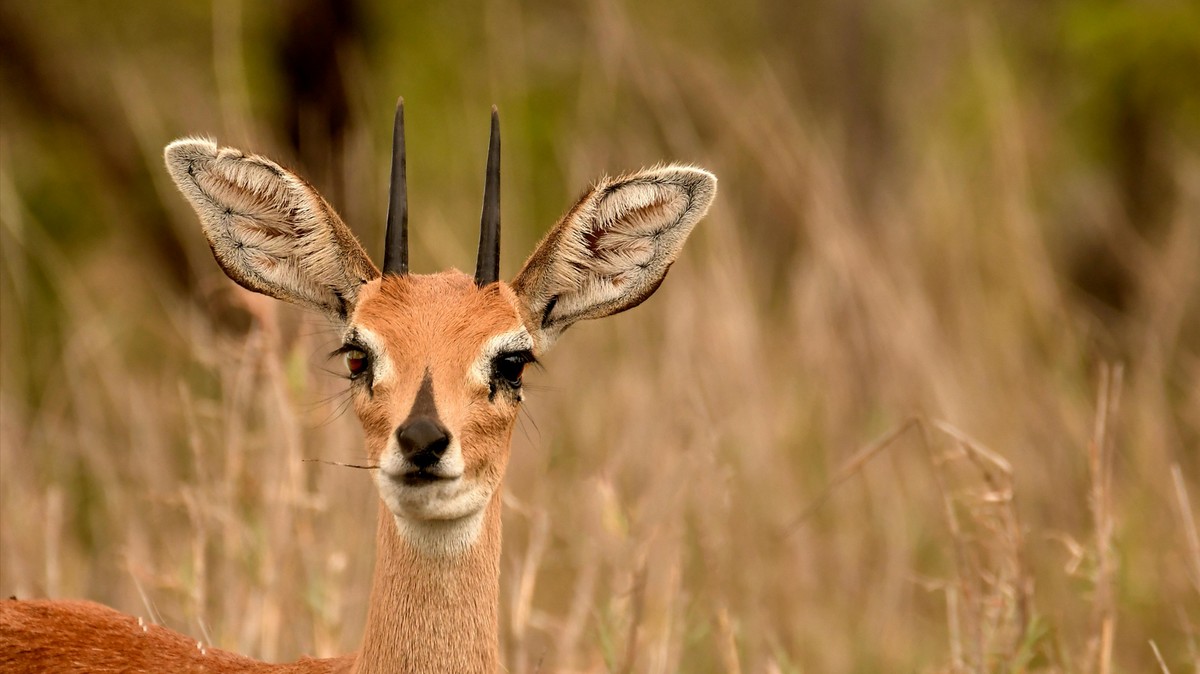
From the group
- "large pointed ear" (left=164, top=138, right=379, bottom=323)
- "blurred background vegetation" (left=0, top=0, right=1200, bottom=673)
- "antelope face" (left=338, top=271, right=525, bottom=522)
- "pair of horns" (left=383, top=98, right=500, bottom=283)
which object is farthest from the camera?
"blurred background vegetation" (left=0, top=0, right=1200, bottom=673)

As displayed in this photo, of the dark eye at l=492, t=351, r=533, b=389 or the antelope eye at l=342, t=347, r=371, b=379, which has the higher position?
the antelope eye at l=342, t=347, r=371, b=379

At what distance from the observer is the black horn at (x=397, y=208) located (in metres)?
4.37

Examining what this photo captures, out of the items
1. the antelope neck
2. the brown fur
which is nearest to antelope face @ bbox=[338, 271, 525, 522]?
the antelope neck

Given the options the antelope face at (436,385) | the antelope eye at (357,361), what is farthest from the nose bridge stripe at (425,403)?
the antelope eye at (357,361)

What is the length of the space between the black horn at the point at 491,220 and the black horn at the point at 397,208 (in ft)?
0.74

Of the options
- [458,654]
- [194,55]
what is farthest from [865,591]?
[194,55]

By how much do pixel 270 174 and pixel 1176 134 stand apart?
814 centimetres

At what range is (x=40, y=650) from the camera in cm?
433

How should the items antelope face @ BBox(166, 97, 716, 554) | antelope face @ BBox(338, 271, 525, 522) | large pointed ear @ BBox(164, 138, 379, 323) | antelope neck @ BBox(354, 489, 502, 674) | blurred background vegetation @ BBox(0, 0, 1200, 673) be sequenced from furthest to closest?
blurred background vegetation @ BBox(0, 0, 1200, 673), large pointed ear @ BBox(164, 138, 379, 323), antelope neck @ BBox(354, 489, 502, 674), antelope face @ BBox(166, 97, 716, 554), antelope face @ BBox(338, 271, 525, 522)

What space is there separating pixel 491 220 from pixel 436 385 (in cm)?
55

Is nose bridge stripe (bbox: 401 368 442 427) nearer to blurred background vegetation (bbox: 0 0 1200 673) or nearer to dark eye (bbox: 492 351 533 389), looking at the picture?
dark eye (bbox: 492 351 533 389)

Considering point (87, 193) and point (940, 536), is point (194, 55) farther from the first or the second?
point (940, 536)

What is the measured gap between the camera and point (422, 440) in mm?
3871

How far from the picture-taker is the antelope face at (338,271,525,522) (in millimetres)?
3980
